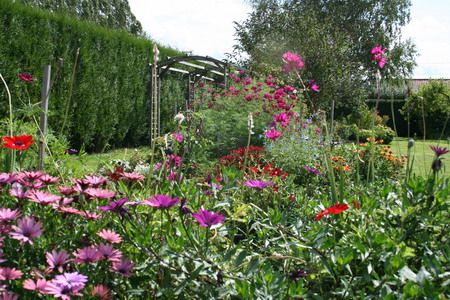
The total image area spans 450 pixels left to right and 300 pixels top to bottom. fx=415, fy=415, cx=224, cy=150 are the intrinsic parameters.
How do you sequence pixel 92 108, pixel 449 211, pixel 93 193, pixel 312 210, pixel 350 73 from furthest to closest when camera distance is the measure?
1. pixel 350 73
2. pixel 92 108
3. pixel 312 210
4. pixel 449 211
5. pixel 93 193

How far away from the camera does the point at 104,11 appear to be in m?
22.4

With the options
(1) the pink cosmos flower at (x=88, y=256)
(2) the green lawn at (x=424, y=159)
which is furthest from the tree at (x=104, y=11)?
(1) the pink cosmos flower at (x=88, y=256)

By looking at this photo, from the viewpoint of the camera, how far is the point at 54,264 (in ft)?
2.94

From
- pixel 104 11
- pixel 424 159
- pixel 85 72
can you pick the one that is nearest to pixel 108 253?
pixel 424 159

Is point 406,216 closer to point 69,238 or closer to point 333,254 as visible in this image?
point 333,254

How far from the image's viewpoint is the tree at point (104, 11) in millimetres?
19570

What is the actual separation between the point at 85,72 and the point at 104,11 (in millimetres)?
16009

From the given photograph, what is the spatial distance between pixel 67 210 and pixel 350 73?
13930 mm

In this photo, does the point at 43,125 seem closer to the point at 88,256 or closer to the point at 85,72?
the point at 88,256

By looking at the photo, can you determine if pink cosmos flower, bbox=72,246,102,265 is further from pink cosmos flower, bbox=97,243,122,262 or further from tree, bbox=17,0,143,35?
tree, bbox=17,0,143,35

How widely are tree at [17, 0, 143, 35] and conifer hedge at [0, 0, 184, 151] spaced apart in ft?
35.6

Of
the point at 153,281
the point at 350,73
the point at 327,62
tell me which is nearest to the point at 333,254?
the point at 153,281

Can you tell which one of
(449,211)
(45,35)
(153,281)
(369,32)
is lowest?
(153,281)

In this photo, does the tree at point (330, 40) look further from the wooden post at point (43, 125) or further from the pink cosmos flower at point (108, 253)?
the pink cosmos flower at point (108, 253)
